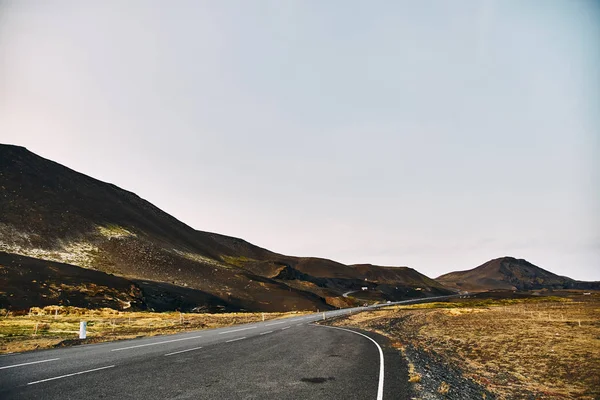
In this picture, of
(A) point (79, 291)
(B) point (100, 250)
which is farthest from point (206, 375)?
(B) point (100, 250)

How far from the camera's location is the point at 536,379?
15.5 metres

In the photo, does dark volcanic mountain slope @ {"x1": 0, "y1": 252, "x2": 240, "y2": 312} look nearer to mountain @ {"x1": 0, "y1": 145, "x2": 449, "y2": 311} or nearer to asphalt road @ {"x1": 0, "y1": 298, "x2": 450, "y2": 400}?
mountain @ {"x1": 0, "y1": 145, "x2": 449, "y2": 311}

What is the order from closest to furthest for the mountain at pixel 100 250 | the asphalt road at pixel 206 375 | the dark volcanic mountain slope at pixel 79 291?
the asphalt road at pixel 206 375, the dark volcanic mountain slope at pixel 79 291, the mountain at pixel 100 250

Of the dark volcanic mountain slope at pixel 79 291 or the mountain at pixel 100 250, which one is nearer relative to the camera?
the dark volcanic mountain slope at pixel 79 291

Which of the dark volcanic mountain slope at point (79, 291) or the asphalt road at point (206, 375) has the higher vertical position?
the asphalt road at point (206, 375)

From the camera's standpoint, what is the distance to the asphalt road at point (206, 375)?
949 cm

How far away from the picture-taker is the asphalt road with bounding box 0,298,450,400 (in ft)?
31.1

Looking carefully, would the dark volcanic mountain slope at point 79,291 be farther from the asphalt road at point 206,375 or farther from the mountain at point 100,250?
the asphalt road at point 206,375

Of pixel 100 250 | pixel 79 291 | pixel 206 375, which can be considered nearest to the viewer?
pixel 206 375

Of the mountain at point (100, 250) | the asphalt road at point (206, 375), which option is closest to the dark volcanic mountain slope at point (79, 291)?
the mountain at point (100, 250)

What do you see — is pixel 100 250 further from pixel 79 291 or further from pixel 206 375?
pixel 206 375

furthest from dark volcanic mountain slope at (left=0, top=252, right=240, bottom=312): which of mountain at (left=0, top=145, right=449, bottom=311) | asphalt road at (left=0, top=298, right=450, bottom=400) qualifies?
asphalt road at (left=0, top=298, right=450, bottom=400)

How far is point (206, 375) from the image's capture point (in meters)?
11.6

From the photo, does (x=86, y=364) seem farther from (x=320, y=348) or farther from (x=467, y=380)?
(x=467, y=380)
